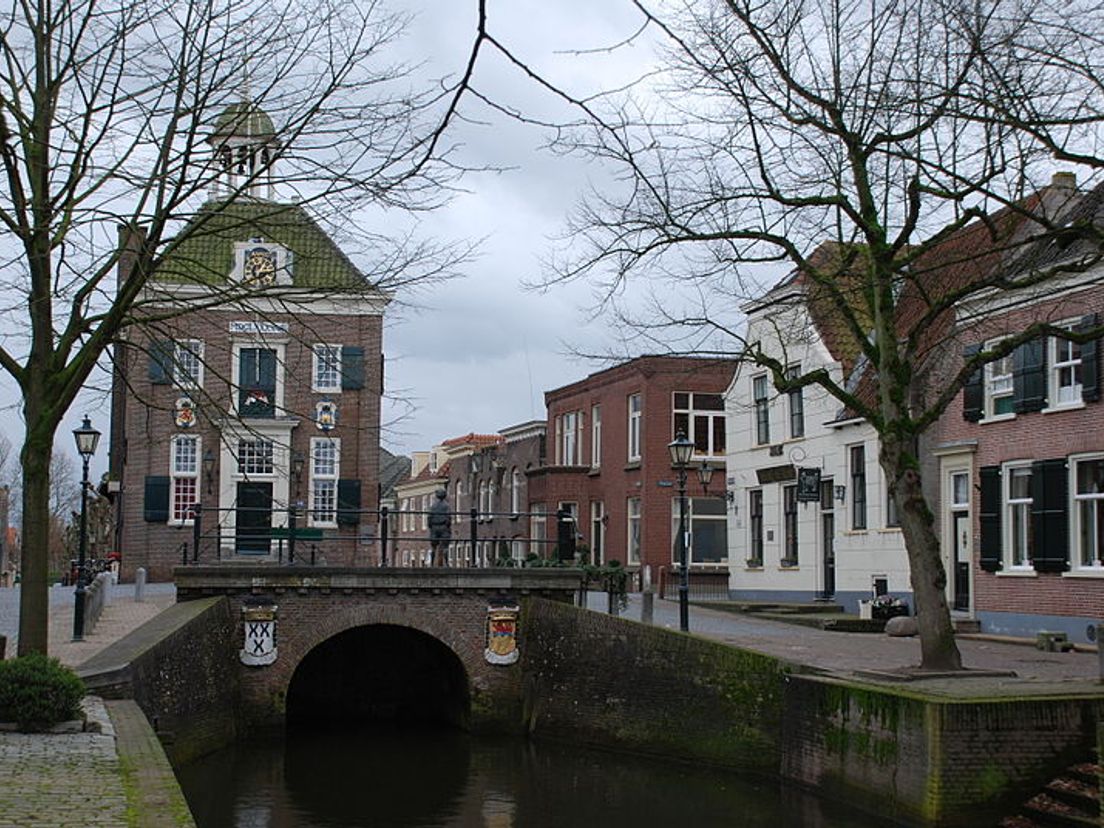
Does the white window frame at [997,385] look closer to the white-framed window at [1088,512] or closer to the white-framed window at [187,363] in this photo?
the white-framed window at [1088,512]

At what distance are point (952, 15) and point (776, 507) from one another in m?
20.3

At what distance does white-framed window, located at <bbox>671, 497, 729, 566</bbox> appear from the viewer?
40.0 meters

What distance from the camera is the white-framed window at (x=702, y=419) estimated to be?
135 ft

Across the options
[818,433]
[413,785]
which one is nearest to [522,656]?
[413,785]

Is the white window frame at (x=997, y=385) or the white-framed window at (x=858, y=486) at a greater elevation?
the white window frame at (x=997, y=385)

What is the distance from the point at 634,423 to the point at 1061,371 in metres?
19.6

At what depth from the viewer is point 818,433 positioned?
30984 millimetres

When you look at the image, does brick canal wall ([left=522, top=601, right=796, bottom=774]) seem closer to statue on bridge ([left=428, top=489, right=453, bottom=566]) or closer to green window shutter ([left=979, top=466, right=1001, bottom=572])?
statue on bridge ([left=428, top=489, right=453, bottom=566])

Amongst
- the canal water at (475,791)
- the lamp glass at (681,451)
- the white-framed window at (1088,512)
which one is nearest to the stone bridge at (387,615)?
the canal water at (475,791)

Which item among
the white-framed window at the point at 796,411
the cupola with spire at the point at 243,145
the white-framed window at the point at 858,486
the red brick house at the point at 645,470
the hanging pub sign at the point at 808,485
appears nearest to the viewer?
the cupola with spire at the point at 243,145

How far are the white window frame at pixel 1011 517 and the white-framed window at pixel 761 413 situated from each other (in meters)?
9.22

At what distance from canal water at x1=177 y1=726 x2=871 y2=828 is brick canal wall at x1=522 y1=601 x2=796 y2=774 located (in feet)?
1.34

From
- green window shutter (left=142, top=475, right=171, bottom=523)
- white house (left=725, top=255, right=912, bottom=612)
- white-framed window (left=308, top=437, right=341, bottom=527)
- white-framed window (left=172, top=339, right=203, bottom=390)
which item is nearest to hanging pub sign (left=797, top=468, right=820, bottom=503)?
white house (left=725, top=255, right=912, bottom=612)

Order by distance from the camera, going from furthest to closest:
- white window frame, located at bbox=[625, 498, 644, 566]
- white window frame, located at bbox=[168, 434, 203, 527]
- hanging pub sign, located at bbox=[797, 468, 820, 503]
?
white window frame, located at bbox=[625, 498, 644, 566], white window frame, located at bbox=[168, 434, 203, 527], hanging pub sign, located at bbox=[797, 468, 820, 503]
